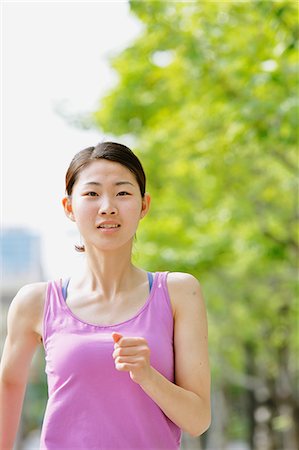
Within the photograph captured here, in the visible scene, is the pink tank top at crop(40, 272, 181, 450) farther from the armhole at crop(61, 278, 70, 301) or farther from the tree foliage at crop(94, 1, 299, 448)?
the tree foliage at crop(94, 1, 299, 448)

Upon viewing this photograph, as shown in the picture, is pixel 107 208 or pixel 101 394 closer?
pixel 101 394

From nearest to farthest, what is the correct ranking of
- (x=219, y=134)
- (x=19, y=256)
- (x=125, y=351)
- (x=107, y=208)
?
(x=125, y=351)
(x=107, y=208)
(x=219, y=134)
(x=19, y=256)

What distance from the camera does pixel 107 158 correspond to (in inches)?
96.0

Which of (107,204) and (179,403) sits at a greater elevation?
(107,204)

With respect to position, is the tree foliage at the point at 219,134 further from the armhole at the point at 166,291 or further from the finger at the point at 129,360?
the finger at the point at 129,360

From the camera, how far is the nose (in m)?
2.38

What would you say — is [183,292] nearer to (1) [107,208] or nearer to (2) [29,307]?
(1) [107,208]

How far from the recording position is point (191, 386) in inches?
91.1

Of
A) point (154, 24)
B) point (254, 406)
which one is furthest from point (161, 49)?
point (254, 406)

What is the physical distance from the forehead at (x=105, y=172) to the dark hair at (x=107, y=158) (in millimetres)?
11

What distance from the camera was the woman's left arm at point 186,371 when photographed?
7.16 feet

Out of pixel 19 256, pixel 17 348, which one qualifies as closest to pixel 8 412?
pixel 17 348

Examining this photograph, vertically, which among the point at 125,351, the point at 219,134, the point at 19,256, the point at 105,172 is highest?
the point at 19,256

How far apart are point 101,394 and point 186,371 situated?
24 centimetres
